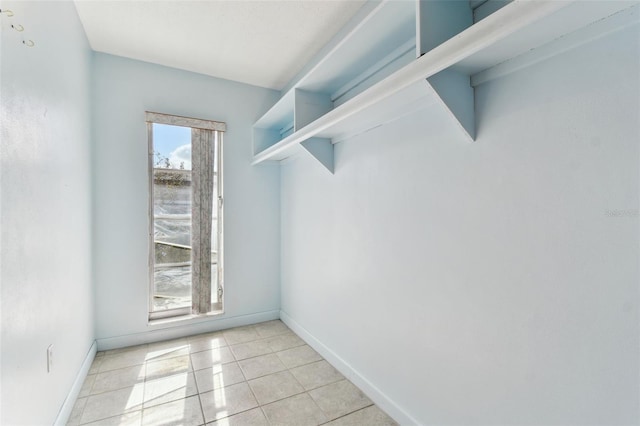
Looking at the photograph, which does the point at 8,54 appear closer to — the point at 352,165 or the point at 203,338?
the point at 352,165

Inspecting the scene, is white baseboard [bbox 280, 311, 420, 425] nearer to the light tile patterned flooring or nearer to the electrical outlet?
the light tile patterned flooring

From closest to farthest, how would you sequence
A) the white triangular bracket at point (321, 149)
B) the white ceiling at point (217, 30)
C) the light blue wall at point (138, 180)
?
the white ceiling at point (217, 30), the white triangular bracket at point (321, 149), the light blue wall at point (138, 180)

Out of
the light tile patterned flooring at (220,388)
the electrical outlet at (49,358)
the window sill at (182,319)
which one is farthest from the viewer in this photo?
the window sill at (182,319)

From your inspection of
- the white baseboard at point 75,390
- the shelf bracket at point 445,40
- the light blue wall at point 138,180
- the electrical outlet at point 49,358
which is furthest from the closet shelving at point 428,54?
the white baseboard at point 75,390

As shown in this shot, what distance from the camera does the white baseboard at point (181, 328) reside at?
8.48 ft

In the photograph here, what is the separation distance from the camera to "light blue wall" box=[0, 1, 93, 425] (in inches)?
42.9

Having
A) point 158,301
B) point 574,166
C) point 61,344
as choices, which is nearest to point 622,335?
point 574,166

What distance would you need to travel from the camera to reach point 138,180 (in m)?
2.66

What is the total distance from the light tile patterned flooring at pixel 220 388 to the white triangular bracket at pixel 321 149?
60.1 inches

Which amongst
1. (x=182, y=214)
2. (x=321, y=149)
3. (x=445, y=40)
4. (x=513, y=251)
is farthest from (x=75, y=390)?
(x=445, y=40)

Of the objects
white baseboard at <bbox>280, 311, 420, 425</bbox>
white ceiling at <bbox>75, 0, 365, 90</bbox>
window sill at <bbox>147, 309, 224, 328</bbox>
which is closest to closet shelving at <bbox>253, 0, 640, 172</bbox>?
white ceiling at <bbox>75, 0, 365, 90</bbox>

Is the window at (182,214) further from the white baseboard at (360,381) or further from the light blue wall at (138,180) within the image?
the white baseboard at (360,381)

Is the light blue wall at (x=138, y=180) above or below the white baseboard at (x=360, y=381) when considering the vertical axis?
above

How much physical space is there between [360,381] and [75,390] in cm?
180
